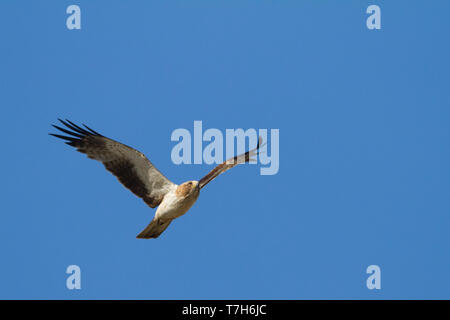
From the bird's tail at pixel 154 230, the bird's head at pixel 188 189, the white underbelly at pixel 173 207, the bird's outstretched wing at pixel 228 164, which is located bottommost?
the bird's tail at pixel 154 230

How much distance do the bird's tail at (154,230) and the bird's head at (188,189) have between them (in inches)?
25.2

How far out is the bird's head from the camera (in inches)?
525

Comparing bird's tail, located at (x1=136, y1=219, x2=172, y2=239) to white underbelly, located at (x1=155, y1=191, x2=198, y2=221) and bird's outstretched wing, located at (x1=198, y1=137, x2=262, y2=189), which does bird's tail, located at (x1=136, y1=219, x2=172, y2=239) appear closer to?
white underbelly, located at (x1=155, y1=191, x2=198, y2=221)

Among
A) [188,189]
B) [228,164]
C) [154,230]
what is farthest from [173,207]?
[228,164]

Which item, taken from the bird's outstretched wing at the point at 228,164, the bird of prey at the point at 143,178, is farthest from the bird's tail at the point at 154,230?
the bird's outstretched wing at the point at 228,164

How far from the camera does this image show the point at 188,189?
13.4 meters

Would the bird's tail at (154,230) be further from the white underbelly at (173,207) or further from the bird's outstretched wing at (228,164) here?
the bird's outstretched wing at (228,164)

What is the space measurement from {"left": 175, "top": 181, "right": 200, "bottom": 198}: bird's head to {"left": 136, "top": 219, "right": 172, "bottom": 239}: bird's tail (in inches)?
25.2

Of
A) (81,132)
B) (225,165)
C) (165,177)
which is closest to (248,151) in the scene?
(225,165)

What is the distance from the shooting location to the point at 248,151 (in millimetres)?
15062

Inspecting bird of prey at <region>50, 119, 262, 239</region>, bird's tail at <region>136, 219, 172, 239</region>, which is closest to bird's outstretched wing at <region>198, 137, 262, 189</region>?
bird of prey at <region>50, 119, 262, 239</region>

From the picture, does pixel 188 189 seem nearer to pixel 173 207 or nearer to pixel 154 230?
pixel 173 207

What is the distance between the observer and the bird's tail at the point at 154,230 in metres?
13.6
